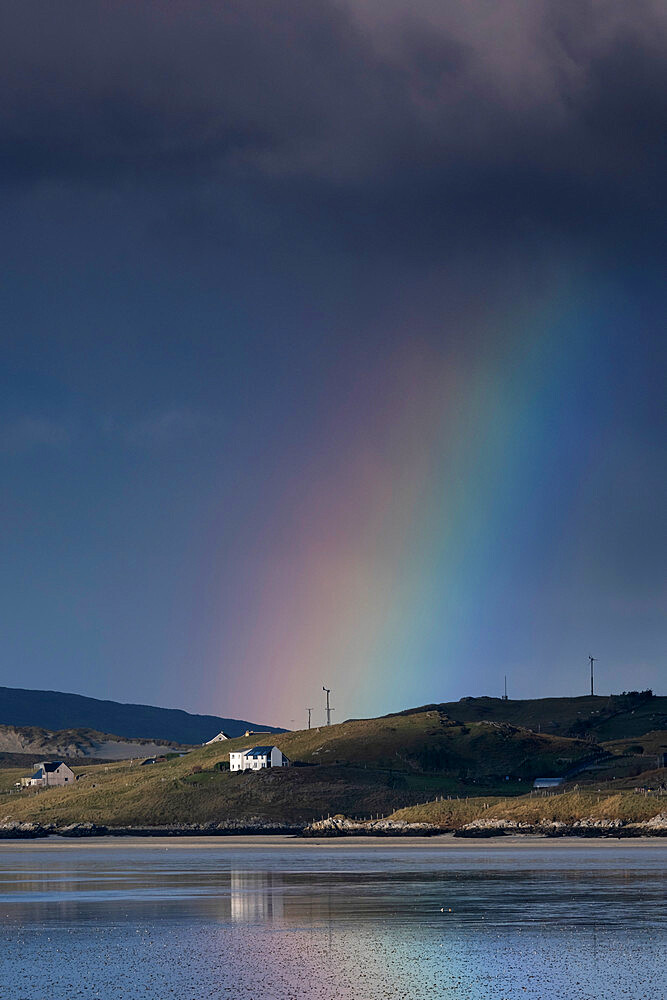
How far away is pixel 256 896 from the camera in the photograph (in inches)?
2437

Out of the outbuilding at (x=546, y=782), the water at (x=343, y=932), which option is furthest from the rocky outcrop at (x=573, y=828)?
the outbuilding at (x=546, y=782)

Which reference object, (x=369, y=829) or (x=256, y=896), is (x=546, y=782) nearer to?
(x=369, y=829)

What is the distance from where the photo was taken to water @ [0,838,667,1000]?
35438 mm

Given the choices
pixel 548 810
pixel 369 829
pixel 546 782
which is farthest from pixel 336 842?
pixel 546 782

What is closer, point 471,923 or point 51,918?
point 471,923

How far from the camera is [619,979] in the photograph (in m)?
35.7

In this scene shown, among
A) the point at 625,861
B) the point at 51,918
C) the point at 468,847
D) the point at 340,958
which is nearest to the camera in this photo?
the point at 340,958

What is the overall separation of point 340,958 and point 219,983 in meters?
5.19

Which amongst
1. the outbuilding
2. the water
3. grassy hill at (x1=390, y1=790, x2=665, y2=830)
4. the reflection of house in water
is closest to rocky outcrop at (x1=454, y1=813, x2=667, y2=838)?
grassy hill at (x1=390, y1=790, x2=665, y2=830)

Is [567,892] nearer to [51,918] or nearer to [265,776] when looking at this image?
[51,918]

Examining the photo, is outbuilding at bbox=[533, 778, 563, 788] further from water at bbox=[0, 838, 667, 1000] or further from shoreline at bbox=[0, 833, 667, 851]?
water at bbox=[0, 838, 667, 1000]

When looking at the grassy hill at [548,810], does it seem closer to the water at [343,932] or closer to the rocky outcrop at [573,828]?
the rocky outcrop at [573,828]

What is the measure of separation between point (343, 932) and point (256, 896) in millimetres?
16604

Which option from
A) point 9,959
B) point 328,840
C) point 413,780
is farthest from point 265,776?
point 9,959
